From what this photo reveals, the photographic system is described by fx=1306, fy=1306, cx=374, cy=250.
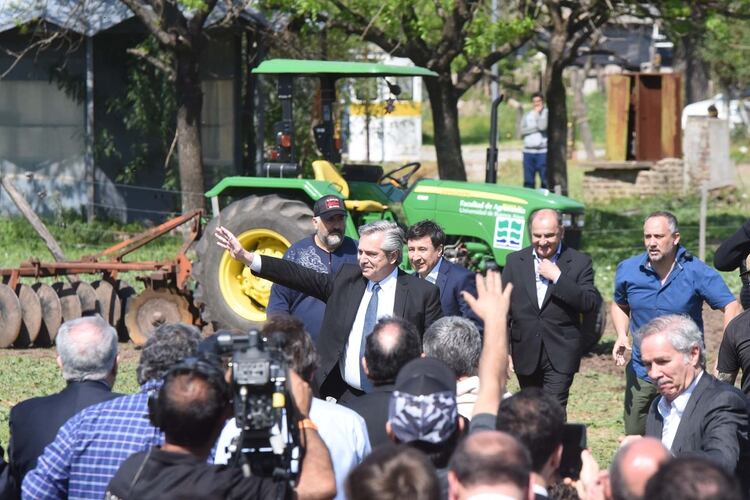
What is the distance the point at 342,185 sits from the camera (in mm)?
11641

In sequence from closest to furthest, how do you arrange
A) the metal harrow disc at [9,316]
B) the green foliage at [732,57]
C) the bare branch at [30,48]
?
the metal harrow disc at [9,316] → the bare branch at [30,48] → the green foliage at [732,57]

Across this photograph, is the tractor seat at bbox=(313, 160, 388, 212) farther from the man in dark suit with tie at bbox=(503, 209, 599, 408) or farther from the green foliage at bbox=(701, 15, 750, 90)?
the green foliage at bbox=(701, 15, 750, 90)

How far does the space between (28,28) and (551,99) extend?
776cm

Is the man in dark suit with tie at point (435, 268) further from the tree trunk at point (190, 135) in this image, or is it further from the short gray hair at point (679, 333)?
the tree trunk at point (190, 135)

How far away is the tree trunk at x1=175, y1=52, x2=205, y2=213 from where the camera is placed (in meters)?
17.6

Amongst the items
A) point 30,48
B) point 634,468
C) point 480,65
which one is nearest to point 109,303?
point 30,48

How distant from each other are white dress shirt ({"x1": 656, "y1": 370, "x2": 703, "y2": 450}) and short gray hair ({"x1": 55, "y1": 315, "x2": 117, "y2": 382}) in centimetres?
228

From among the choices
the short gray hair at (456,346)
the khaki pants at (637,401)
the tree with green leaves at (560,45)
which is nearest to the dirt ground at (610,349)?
the khaki pants at (637,401)

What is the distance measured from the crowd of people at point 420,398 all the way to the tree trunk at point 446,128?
11.2m

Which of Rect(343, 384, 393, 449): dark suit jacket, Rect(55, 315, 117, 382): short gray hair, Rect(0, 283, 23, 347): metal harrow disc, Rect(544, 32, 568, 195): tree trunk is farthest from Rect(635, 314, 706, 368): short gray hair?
Rect(544, 32, 568, 195): tree trunk

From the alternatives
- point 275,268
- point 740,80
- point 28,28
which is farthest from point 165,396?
point 740,80

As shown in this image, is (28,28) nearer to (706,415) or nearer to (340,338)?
(340,338)

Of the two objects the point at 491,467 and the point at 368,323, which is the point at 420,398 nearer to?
the point at 491,467

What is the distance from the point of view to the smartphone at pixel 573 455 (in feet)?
14.1
